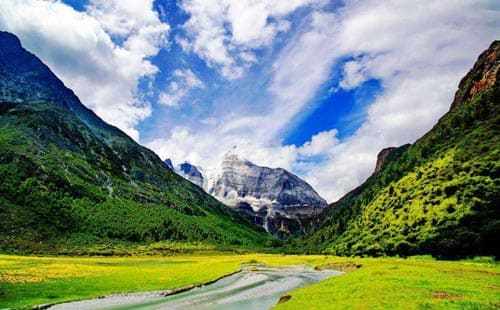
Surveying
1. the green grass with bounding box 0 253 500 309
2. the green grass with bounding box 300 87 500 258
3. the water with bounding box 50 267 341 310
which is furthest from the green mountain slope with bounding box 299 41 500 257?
the water with bounding box 50 267 341 310

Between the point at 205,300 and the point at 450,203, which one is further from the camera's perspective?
the point at 450,203

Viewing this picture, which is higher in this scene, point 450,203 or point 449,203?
point 449,203

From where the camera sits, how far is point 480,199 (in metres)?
117

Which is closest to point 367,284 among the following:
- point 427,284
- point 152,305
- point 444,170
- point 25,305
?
point 427,284

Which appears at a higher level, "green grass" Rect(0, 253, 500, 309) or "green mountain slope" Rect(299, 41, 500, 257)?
"green mountain slope" Rect(299, 41, 500, 257)

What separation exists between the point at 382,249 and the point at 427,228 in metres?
24.6

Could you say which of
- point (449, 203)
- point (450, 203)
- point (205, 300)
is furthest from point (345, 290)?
point (449, 203)

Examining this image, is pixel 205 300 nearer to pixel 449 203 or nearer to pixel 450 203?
pixel 450 203

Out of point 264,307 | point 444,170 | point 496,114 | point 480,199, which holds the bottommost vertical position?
point 264,307

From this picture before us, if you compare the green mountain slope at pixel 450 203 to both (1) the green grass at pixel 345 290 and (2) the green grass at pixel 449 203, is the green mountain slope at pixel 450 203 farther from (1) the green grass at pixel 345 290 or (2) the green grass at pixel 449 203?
(1) the green grass at pixel 345 290

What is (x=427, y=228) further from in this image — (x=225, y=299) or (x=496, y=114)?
(x=225, y=299)

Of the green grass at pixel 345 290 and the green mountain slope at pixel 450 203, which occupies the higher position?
the green mountain slope at pixel 450 203

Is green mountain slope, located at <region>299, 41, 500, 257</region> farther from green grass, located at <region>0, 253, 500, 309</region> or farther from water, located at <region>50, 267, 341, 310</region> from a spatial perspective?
water, located at <region>50, 267, 341, 310</region>

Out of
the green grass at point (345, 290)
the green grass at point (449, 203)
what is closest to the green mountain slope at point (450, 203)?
the green grass at point (449, 203)
